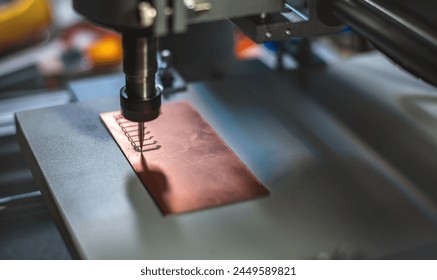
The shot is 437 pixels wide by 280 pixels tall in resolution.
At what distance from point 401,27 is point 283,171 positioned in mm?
233

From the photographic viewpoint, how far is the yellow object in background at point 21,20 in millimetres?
1872

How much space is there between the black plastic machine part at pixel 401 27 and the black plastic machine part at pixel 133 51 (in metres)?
0.25

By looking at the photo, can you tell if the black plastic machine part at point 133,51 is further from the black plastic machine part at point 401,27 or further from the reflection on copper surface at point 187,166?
the black plastic machine part at point 401,27

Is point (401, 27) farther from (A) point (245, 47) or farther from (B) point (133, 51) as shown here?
(A) point (245, 47)

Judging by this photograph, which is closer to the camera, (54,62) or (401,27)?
(401,27)

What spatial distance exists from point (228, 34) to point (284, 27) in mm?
362

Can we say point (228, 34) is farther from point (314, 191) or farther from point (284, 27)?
point (314, 191)

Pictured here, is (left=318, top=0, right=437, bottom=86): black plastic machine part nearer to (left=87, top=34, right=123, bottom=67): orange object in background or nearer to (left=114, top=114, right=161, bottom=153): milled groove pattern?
(left=114, top=114, right=161, bottom=153): milled groove pattern

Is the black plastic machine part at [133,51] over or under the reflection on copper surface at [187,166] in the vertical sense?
over

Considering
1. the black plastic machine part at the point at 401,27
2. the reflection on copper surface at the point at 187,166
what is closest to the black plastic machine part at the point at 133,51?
the reflection on copper surface at the point at 187,166

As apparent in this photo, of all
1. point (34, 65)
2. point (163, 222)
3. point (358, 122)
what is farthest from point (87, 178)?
point (34, 65)

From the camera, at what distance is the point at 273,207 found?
2.81 ft

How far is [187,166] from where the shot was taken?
92cm

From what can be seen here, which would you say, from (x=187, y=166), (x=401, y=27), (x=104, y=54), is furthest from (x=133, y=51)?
(x=104, y=54)
